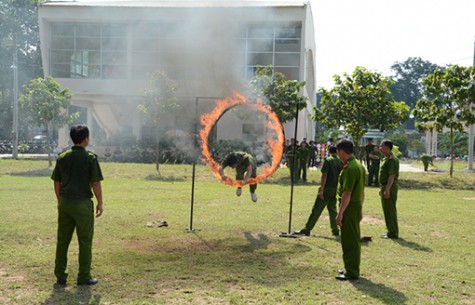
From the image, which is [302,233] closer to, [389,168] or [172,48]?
[389,168]

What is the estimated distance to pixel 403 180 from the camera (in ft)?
70.1

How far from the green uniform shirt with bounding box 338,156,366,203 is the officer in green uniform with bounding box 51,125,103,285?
10.4ft

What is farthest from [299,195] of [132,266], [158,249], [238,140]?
[238,140]

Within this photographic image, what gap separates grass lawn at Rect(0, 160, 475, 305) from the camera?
573 centimetres

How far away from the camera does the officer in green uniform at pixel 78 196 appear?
5918 millimetres

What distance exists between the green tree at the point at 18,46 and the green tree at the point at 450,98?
27.7 meters

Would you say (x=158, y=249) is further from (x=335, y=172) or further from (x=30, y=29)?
(x=30, y=29)

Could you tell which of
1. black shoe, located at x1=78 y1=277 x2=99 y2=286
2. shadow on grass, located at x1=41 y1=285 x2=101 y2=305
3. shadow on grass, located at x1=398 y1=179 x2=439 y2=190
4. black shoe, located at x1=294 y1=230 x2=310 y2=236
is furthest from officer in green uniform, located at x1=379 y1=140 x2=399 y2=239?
shadow on grass, located at x1=398 y1=179 x2=439 y2=190

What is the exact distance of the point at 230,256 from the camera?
7.55m

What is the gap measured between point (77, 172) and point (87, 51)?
96.0ft

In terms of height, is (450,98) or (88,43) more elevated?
(88,43)

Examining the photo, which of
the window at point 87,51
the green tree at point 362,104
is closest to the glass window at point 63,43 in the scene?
the window at point 87,51

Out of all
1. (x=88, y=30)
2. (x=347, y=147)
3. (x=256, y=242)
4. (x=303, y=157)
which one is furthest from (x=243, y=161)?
(x=88, y=30)

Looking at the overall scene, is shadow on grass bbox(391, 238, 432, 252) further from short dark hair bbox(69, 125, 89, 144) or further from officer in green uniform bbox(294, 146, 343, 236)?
short dark hair bbox(69, 125, 89, 144)
